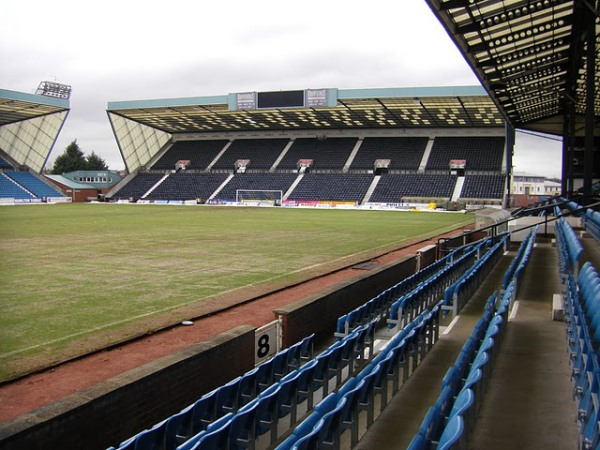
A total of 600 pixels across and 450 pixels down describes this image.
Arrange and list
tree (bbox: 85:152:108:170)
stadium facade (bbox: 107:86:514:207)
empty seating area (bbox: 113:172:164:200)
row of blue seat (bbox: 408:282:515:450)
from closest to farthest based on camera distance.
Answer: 1. row of blue seat (bbox: 408:282:515:450)
2. stadium facade (bbox: 107:86:514:207)
3. empty seating area (bbox: 113:172:164:200)
4. tree (bbox: 85:152:108:170)

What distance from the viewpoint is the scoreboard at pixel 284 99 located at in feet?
179

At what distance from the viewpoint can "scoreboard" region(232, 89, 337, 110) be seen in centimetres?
5447

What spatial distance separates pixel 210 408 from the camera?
560 centimetres

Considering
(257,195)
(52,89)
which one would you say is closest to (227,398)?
(257,195)

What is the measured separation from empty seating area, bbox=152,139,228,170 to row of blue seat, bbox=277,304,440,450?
70803mm

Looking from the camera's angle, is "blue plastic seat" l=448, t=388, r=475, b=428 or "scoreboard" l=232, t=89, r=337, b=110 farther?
"scoreboard" l=232, t=89, r=337, b=110

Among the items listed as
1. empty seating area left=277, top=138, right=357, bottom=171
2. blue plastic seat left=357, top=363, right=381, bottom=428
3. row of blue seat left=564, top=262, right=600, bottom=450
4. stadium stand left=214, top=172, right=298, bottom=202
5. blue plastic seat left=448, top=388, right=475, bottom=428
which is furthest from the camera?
empty seating area left=277, top=138, right=357, bottom=171

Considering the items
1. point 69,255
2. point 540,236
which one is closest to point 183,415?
point 69,255

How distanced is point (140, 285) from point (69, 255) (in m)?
6.86


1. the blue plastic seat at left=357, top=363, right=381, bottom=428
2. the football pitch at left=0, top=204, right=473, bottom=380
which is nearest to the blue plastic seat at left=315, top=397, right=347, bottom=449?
the blue plastic seat at left=357, top=363, right=381, bottom=428

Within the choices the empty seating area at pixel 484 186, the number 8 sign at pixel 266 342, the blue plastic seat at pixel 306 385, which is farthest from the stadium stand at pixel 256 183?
the blue plastic seat at pixel 306 385

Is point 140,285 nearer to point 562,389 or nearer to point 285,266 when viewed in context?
point 285,266

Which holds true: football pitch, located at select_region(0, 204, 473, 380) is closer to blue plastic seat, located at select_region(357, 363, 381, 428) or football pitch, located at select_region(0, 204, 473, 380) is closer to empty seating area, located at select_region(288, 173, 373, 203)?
blue plastic seat, located at select_region(357, 363, 381, 428)

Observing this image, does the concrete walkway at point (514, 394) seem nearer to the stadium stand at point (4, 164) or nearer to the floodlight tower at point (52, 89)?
the stadium stand at point (4, 164)
